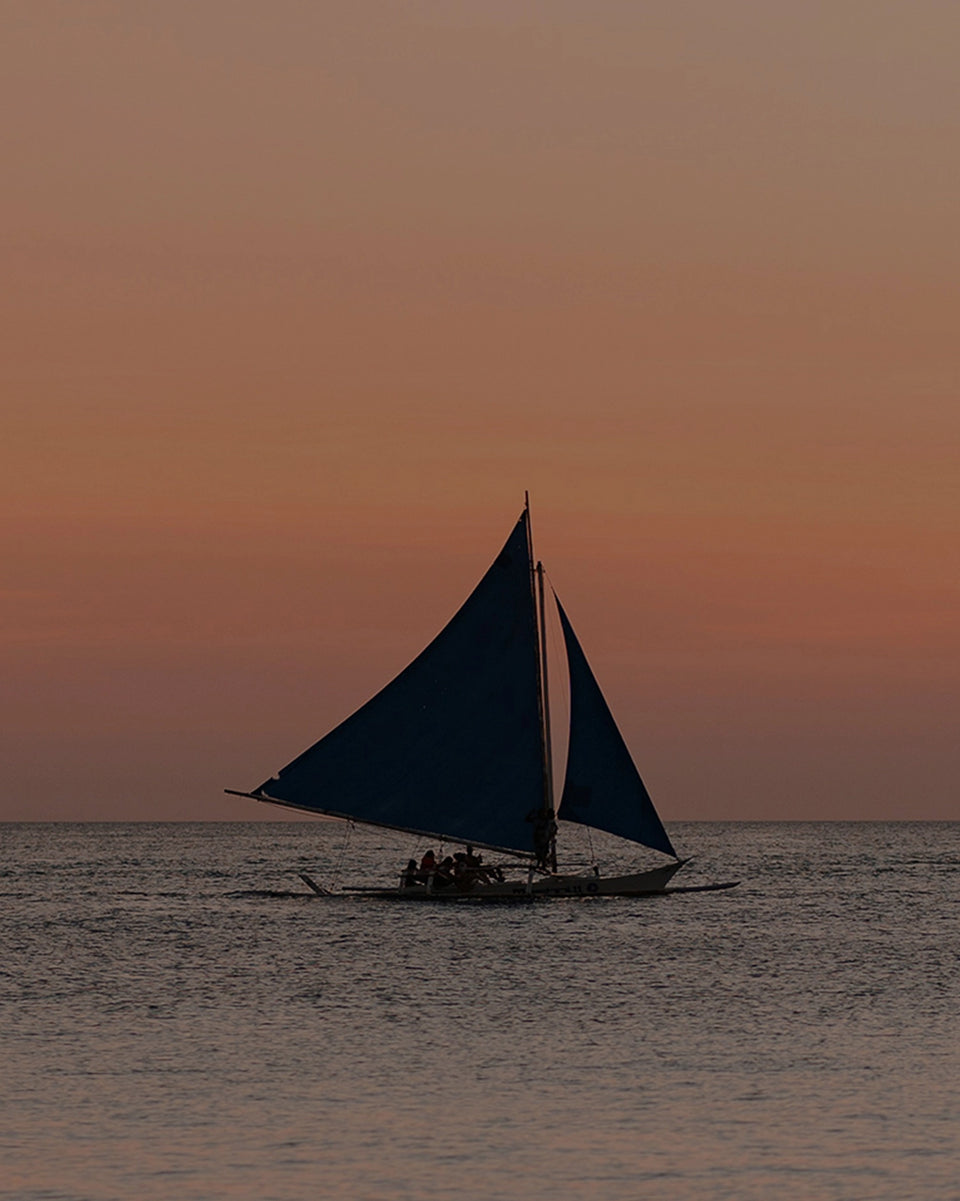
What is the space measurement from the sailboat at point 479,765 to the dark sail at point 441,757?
0.03 meters

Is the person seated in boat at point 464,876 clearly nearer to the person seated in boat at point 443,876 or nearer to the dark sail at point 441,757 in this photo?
the person seated in boat at point 443,876

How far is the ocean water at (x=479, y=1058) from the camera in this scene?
25672 mm

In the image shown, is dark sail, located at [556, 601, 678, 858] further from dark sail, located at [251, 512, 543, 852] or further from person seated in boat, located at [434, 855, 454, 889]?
person seated in boat, located at [434, 855, 454, 889]

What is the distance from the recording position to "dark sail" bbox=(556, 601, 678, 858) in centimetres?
6638

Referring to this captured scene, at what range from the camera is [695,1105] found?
30312 millimetres

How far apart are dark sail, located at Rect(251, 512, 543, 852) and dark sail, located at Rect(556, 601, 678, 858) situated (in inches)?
59.4

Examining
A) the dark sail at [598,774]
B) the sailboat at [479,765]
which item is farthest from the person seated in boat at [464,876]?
the dark sail at [598,774]

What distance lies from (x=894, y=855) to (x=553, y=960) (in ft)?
438

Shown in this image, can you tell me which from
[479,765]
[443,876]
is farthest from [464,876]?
[479,765]

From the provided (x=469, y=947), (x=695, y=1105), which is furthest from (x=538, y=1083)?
(x=469, y=947)

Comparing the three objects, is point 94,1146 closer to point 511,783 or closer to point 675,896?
point 511,783

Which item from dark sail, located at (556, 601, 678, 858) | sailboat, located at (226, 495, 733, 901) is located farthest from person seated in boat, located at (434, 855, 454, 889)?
dark sail, located at (556, 601, 678, 858)

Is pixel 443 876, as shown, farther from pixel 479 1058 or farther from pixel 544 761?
pixel 479 1058

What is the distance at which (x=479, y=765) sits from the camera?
67375 mm
